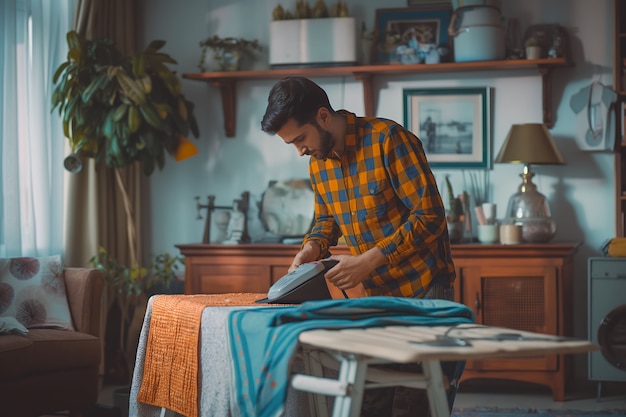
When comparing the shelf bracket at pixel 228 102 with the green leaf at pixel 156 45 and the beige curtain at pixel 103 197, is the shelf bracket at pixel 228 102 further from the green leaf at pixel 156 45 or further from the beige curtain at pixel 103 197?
the beige curtain at pixel 103 197

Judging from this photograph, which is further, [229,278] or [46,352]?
[229,278]

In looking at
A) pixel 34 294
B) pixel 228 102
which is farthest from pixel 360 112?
pixel 34 294

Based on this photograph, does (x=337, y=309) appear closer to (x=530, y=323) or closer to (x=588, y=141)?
(x=530, y=323)

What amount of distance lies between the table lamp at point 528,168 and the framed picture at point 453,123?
24 cm

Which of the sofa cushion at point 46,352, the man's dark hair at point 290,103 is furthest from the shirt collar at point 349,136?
the sofa cushion at point 46,352

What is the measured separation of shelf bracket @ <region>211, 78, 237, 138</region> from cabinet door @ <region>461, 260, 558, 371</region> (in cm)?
161

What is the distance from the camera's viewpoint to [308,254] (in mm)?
2709

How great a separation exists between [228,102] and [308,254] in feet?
9.22

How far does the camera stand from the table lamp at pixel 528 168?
472 cm

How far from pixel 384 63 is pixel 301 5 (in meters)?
0.55

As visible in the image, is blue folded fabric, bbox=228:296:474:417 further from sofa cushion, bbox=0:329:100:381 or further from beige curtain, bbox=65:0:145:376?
beige curtain, bbox=65:0:145:376

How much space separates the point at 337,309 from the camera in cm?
206

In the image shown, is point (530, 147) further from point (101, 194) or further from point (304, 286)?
point (304, 286)

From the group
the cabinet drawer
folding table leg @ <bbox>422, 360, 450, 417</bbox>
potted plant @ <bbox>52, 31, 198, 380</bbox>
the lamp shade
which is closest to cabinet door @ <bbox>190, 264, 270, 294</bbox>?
potted plant @ <bbox>52, 31, 198, 380</bbox>
